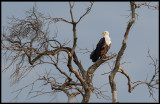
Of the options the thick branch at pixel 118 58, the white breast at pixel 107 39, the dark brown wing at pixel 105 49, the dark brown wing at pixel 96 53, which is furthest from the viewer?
the white breast at pixel 107 39

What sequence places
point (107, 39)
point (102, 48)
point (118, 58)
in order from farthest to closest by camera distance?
1. point (107, 39)
2. point (102, 48)
3. point (118, 58)

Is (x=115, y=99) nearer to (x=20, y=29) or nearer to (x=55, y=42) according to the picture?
(x=55, y=42)

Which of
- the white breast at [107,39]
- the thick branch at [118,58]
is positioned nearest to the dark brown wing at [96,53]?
the white breast at [107,39]

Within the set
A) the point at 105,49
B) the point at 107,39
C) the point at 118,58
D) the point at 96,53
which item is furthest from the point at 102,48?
the point at 118,58

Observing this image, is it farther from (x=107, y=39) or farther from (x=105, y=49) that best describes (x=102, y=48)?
(x=107, y=39)

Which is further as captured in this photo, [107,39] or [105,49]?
[107,39]

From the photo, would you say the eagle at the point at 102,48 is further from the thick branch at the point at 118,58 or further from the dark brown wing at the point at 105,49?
the thick branch at the point at 118,58

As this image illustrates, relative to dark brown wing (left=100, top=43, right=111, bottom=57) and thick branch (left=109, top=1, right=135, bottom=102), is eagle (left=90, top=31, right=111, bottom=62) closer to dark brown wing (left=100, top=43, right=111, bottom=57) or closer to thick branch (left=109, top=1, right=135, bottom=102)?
dark brown wing (left=100, top=43, right=111, bottom=57)

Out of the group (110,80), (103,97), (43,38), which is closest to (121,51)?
(110,80)

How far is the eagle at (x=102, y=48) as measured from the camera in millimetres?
8305

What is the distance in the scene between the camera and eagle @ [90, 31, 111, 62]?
8305 mm

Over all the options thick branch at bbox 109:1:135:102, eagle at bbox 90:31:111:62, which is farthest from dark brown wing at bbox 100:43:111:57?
thick branch at bbox 109:1:135:102

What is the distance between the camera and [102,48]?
27.7 feet

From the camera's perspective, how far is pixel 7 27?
271 inches
